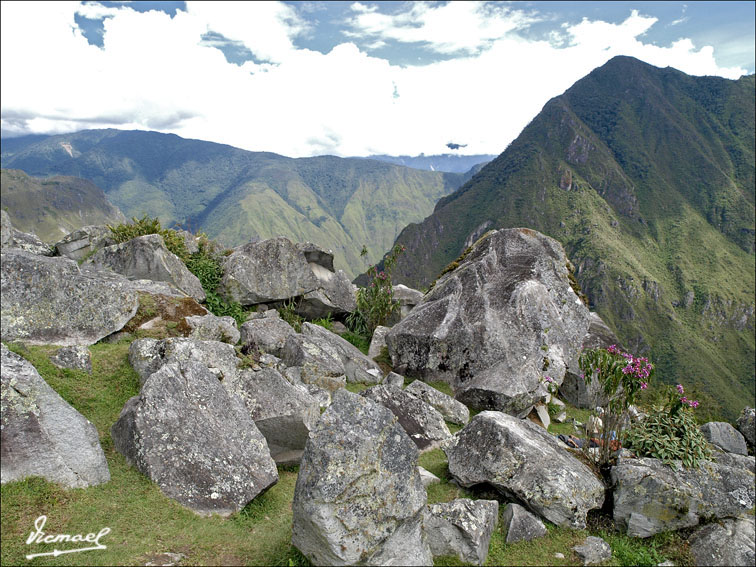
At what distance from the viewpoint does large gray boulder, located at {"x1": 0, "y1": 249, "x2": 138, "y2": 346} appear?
37.0 ft

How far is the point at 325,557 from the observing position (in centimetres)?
712

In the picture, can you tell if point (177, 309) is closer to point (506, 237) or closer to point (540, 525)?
point (540, 525)

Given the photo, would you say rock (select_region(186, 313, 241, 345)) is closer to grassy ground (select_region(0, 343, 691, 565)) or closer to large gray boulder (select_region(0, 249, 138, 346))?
large gray boulder (select_region(0, 249, 138, 346))

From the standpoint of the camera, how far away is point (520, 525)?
30.9 feet

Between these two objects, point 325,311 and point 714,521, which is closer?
point 714,521

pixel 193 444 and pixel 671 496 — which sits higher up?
pixel 193 444

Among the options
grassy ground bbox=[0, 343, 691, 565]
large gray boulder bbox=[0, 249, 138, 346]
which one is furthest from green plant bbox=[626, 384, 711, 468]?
large gray boulder bbox=[0, 249, 138, 346]

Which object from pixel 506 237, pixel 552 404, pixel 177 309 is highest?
pixel 506 237

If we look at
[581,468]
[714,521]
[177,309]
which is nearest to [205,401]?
[177,309]

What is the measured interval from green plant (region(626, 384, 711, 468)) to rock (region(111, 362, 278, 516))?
9.70 m

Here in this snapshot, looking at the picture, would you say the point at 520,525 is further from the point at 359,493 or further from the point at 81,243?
the point at 81,243

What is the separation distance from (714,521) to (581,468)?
9.26 ft

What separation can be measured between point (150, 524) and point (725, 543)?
11.5 meters

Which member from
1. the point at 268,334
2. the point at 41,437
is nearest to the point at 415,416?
the point at 268,334
